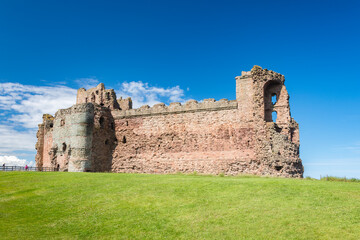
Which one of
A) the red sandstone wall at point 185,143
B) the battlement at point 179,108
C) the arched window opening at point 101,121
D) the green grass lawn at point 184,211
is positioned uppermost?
the battlement at point 179,108

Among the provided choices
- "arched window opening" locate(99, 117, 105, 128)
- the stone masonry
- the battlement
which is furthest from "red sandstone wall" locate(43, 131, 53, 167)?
the battlement

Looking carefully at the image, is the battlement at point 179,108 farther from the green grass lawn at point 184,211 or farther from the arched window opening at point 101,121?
the green grass lawn at point 184,211

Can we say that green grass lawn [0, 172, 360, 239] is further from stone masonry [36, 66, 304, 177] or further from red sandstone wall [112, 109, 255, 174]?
red sandstone wall [112, 109, 255, 174]

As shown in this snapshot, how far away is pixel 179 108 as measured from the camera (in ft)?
92.6

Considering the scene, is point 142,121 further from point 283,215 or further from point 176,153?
point 283,215

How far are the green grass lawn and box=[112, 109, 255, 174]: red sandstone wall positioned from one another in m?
8.99

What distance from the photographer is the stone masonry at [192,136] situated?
2447 centimetres

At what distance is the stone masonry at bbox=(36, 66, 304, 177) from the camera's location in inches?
963

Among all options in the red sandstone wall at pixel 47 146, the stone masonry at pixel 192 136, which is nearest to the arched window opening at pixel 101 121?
the stone masonry at pixel 192 136

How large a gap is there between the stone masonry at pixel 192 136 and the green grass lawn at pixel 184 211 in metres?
8.58

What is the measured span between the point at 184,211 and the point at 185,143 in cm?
1518

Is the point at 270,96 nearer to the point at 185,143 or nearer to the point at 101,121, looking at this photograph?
the point at 185,143

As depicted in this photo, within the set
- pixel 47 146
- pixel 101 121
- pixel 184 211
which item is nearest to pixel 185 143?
pixel 101 121

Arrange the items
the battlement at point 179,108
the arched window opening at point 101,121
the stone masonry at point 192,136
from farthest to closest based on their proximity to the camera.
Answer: the arched window opening at point 101,121
the battlement at point 179,108
the stone masonry at point 192,136
